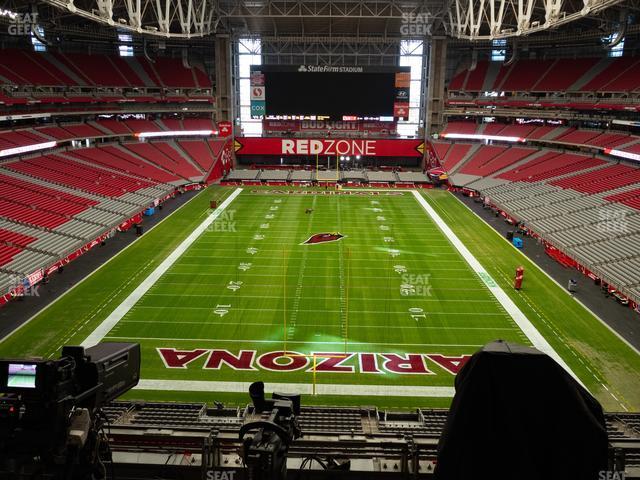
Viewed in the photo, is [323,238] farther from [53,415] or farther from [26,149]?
[53,415]

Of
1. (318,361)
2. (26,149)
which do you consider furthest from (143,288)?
(26,149)

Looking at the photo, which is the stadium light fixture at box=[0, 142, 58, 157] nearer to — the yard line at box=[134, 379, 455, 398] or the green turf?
the green turf

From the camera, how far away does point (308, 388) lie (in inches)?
580

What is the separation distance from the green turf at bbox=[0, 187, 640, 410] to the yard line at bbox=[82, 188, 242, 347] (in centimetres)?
35

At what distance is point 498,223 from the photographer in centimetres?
3512

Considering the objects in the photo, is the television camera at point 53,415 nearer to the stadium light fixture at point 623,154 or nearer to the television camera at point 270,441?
the television camera at point 270,441

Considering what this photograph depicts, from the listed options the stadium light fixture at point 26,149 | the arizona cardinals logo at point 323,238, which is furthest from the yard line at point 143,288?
the stadium light fixture at point 26,149

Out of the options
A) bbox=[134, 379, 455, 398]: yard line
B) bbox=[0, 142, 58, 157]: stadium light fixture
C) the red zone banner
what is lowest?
bbox=[134, 379, 455, 398]: yard line

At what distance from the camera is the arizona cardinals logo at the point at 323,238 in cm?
2991

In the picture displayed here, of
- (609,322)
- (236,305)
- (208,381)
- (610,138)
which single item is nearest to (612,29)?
(610,138)

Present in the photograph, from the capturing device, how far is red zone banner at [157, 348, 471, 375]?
15.8 meters

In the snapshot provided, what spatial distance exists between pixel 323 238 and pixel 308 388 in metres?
Result: 16.5

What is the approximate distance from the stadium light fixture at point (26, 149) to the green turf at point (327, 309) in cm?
1314

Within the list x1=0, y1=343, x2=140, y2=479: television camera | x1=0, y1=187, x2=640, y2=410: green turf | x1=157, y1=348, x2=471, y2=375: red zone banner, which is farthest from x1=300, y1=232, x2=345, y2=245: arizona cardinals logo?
x1=0, y1=343, x2=140, y2=479: television camera
